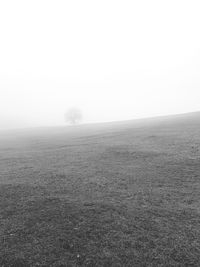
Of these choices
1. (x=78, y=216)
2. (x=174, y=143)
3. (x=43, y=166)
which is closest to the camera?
(x=78, y=216)

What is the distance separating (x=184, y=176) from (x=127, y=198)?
5.30 metres

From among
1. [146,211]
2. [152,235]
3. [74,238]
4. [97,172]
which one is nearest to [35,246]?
[74,238]

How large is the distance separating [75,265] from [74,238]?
65.1 inches

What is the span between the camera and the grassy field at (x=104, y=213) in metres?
9.41

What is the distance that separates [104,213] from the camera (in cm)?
1267

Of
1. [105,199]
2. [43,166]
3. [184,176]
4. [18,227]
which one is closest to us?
[18,227]

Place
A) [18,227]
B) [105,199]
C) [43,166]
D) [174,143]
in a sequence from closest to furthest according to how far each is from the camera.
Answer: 1. [18,227]
2. [105,199]
3. [43,166]
4. [174,143]

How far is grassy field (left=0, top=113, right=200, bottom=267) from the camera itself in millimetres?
9414

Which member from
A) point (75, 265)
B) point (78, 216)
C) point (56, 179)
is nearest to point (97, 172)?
point (56, 179)

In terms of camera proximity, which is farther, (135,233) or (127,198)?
(127,198)

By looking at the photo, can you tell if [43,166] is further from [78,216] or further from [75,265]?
[75,265]

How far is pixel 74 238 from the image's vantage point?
1048 cm

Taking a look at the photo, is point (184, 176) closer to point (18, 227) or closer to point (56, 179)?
point (56, 179)

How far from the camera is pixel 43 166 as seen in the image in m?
23.6
